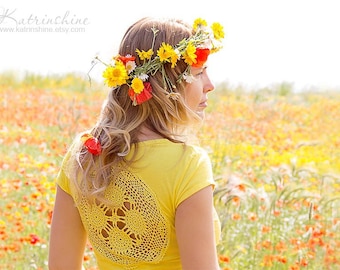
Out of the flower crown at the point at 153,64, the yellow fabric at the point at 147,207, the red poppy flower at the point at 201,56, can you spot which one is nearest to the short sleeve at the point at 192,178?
the yellow fabric at the point at 147,207

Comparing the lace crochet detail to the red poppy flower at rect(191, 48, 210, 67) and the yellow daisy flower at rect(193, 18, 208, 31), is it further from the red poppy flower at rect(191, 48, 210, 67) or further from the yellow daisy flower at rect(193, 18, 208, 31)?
the yellow daisy flower at rect(193, 18, 208, 31)

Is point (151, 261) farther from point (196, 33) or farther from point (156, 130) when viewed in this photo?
point (196, 33)

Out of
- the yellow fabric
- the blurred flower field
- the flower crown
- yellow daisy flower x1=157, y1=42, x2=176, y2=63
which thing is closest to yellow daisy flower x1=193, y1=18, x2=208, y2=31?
the flower crown

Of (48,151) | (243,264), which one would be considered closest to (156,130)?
(243,264)

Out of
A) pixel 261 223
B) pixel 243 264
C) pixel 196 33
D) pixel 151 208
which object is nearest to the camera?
pixel 151 208

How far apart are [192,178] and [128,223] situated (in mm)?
252

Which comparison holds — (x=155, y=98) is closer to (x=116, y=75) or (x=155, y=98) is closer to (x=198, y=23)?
(x=116, y=75)

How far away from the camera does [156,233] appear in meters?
2.41

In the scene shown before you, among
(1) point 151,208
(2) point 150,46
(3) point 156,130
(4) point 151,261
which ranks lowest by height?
(4) point 151,261

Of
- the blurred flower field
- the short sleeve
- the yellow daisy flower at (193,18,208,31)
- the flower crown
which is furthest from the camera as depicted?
the blurred flower field

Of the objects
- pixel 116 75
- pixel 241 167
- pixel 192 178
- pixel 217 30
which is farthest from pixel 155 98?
pixel 241 167

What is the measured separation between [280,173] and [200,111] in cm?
233

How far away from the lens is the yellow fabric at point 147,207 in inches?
91.8

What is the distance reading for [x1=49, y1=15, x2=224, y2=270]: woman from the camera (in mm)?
2328
